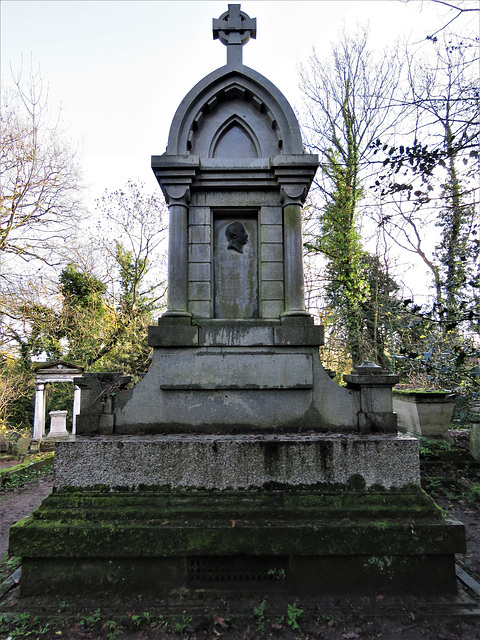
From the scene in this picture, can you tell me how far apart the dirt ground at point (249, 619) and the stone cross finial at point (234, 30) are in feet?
18.3

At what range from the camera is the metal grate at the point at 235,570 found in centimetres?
290

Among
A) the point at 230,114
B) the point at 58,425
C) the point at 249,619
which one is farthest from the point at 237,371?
the point at 58,425

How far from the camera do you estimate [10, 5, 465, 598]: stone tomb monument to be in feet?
9.37

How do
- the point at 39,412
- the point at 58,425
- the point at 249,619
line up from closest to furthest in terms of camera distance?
1. the point at 249,619
2. the point at 39,412
3. the point at 58,425

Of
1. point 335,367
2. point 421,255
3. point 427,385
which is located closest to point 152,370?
point 427,385

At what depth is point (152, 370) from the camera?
3.66 meters

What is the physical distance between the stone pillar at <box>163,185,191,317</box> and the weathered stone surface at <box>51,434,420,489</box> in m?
1.45

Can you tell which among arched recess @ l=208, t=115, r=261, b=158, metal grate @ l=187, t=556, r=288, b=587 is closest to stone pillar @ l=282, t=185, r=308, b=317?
arched recess @ l=208, t=115, r=261, b=158

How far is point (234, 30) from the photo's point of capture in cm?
430

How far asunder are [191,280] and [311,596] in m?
3.14

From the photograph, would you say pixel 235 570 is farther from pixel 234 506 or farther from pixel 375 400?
pixel 375 400

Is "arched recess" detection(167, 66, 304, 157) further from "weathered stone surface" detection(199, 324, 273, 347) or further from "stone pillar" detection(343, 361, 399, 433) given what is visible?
"stone pillar" detection(343, 361, 399, 433)

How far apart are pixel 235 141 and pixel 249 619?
4.74 m

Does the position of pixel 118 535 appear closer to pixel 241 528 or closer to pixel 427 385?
pixel 241 528
